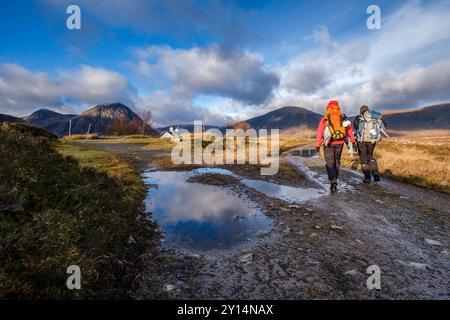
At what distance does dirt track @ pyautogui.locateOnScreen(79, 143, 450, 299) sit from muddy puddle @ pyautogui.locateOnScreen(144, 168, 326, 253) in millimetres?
414

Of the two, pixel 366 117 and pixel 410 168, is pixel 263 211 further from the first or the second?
pixel 410 168

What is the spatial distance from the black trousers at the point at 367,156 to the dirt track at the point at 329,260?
4.32 meters

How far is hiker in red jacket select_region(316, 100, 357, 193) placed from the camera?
30.5ft

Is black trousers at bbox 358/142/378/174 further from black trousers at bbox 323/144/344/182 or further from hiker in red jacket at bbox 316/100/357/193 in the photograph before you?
black trousers at bbox 323/144/344/182

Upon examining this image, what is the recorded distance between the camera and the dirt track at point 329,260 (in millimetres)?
3199

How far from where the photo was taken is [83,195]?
5402 millimetres

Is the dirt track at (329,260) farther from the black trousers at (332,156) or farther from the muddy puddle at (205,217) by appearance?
the black trousers at (332,156)

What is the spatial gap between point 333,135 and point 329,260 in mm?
6418

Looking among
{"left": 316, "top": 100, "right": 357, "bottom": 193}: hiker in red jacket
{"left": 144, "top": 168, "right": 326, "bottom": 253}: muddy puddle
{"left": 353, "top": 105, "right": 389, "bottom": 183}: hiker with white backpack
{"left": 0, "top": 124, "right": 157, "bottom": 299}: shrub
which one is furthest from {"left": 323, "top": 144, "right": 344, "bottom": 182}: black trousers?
{"left": 0, "top": 124, "right": 157, "bottom": 299}: shrub

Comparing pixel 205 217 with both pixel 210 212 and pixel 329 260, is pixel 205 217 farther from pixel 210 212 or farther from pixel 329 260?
pixel 329 260

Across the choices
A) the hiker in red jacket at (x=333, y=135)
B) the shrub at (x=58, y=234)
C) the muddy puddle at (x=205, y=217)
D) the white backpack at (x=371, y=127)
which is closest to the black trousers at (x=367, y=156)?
the white backpack at (x=371, y=127)

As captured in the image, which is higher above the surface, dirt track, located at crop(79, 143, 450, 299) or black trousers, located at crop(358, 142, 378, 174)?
black trousers, located at crop(358, 142, 378, 174)

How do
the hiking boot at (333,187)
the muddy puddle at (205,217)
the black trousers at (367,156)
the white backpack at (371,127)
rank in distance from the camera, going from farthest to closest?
1. the black trousers at (367,156)
2. the white backpack at (371,127)
3. the hiking boot at (333,187)
4. the muddy puddle at (205,217)

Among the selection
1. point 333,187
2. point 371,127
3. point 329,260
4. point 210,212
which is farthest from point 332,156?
point 329,260
